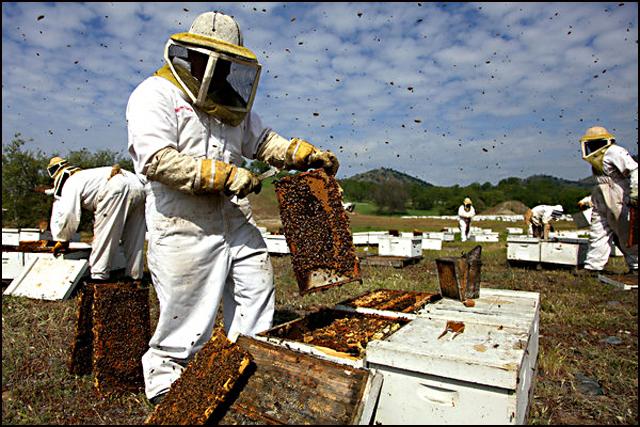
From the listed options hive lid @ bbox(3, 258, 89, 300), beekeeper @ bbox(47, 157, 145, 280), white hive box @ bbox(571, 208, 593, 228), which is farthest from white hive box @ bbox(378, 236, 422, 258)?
hive lid @ bbox(3, 258, 89, 300)

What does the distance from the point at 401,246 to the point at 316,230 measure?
756cm

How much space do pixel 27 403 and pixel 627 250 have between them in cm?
907

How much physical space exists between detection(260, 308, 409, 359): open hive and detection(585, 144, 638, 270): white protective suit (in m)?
6.60

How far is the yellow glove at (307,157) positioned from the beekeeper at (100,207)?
11.7ft

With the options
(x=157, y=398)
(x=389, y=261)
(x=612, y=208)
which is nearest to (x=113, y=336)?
(x=157, y=398)

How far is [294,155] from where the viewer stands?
3.19 meters

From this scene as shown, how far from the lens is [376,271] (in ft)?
29.0

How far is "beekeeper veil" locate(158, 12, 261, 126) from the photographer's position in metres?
2.64

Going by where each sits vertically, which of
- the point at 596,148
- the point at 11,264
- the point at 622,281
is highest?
the point at 596,148

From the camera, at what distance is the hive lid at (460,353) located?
189 cm

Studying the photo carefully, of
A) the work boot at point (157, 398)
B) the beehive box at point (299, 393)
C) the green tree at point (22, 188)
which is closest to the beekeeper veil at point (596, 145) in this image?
the beehive box at point (299, 393)

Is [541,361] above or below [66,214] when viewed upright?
below

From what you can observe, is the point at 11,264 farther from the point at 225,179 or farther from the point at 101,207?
the point at 225,179

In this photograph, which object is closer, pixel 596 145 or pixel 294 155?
pixel 294 155
